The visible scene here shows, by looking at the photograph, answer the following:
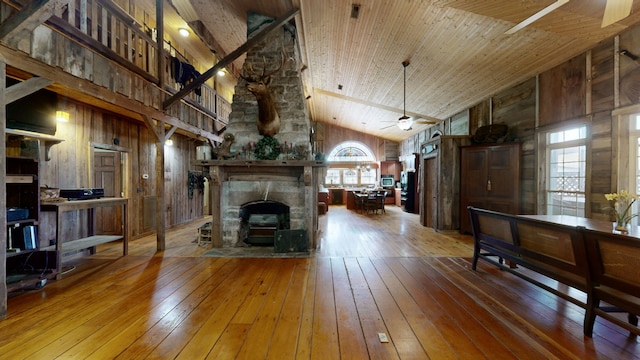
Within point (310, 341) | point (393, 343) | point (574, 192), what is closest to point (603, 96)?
point (574, 192)

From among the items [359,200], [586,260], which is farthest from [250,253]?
[359,200]

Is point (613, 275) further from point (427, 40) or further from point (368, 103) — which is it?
point (368, 103)

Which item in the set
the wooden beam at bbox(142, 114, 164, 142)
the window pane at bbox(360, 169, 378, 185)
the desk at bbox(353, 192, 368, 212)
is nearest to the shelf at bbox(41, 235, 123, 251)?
the wooden beam at bbox(142, 114, 164, 142)

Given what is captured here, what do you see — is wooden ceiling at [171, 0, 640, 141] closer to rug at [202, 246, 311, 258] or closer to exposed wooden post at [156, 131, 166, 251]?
exposed wooden post at [156, 131, 166, 251]

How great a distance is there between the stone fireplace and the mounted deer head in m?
0.19

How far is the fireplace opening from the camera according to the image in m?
4.50

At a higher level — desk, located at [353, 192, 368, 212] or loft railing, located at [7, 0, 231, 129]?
loft railing, located at [7, 0, 231, 129]

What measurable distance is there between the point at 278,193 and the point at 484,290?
131 inches

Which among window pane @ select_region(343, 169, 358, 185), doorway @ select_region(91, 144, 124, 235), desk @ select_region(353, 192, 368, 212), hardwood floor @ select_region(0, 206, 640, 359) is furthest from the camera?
window pane @ select_region(343, 169, 358, 185)

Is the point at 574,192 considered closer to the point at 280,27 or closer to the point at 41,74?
the point at 280,27

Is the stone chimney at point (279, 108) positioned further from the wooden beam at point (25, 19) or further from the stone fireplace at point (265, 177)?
the wooden beam at point (25, 19)

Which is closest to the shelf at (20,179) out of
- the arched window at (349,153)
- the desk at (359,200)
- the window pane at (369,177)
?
the desk at (359,200)

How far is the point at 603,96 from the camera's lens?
10.6 feet

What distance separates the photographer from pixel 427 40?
410 cm
